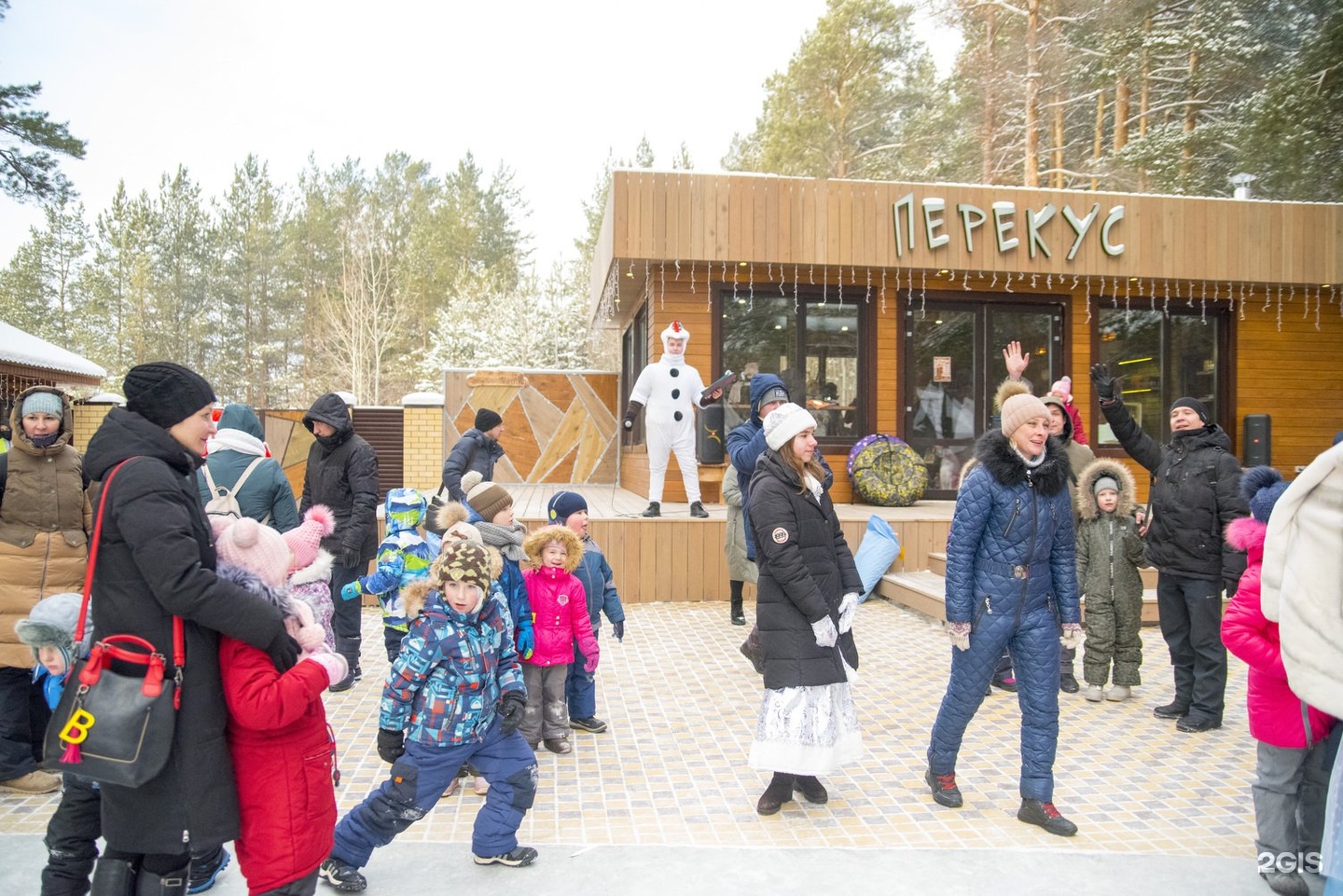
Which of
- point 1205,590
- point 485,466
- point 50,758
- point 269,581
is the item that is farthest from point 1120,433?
point 50,758

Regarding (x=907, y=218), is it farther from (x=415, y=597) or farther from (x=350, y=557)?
(x=415, y=597)

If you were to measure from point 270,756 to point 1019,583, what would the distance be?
3.04 meters

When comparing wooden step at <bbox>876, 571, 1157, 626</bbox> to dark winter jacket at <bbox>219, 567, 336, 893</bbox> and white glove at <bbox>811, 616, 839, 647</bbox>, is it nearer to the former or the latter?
white glove at <bbox>811, 616, 839, 647</bbox>

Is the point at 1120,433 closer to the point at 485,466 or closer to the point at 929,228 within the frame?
the point at 485,466

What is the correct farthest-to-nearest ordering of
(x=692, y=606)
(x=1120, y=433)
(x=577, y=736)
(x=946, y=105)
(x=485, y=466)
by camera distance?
(x=946, y=105) → (x=692, y=606) → (x=485, y=466) → (x=1120, y=433) → (x=577, y=736)

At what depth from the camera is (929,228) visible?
10.8 metres

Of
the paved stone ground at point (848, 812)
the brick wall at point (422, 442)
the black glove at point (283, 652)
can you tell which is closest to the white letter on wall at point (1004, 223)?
the paved stone ground at point (848, 812)

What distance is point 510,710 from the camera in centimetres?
334

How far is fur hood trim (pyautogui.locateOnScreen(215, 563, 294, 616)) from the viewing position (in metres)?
2.45

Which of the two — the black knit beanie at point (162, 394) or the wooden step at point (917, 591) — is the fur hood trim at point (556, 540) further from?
the wooden step at point (917, 591)

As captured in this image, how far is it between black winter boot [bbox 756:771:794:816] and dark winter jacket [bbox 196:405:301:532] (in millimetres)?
3038

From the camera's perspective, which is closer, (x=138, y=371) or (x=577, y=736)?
(x=138, y=371)

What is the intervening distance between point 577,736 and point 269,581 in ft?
9.83

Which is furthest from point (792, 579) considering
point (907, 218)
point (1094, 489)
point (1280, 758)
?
point (907, 218)
